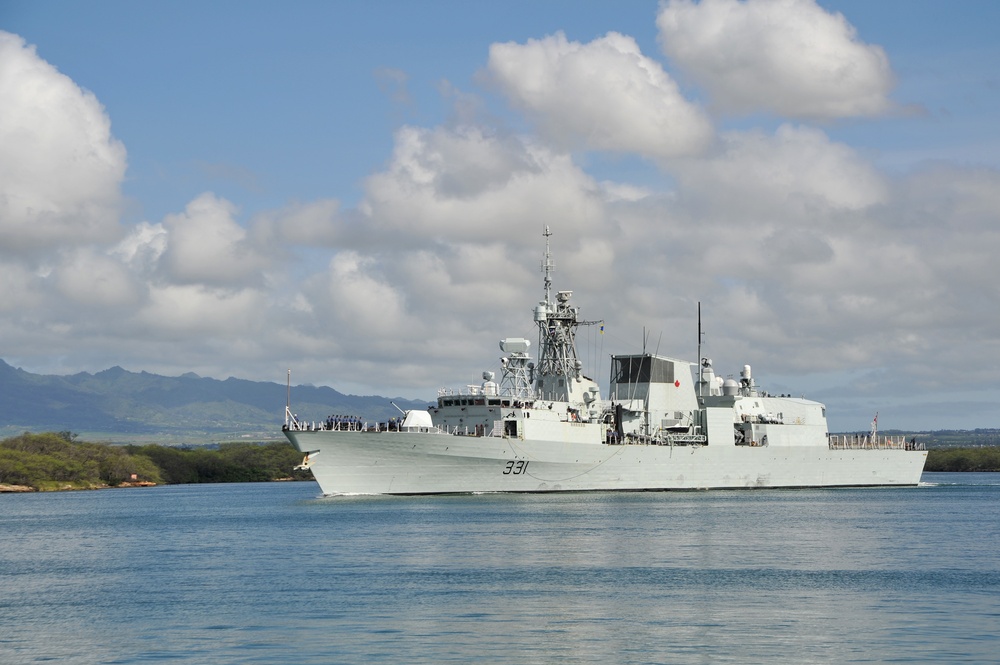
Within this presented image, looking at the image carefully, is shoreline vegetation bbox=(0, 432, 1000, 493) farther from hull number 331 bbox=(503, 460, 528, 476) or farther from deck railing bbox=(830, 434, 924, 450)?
deck railing bbox=(830, 434, 924, 450)

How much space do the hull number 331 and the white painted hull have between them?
0.21 ft

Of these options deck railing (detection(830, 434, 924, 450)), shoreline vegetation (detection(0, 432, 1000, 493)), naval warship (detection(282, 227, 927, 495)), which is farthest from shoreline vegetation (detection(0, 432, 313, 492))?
deck railing (detection(830, 434, 924, 450))

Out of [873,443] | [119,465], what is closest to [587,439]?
[873,443]

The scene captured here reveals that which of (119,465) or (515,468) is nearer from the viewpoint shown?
(515,468)

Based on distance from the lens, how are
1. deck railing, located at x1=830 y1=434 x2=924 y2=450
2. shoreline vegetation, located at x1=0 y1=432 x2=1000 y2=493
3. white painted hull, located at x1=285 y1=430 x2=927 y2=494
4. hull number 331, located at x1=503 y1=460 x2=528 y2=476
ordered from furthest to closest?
shoreline vegetation, located at x1=0 y1=432 x2=1000 y2=493 → deck railing, located at x1=830 y1=434 x2=924 y2=450 → hull number 331, located at x1=503 y1=460 x2=528 y2=476 → white painted hull, located at x1=285 y1=430 x2=927 y2=494

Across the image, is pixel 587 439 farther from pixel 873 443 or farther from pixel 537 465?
pixel 873 443

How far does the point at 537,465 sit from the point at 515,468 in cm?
154

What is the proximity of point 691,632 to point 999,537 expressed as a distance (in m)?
25.7

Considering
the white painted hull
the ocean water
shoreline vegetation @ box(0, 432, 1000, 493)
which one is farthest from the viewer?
shoreline vegetation @ box(0, 432, 1000, 493)

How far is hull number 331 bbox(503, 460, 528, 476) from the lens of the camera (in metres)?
61.8

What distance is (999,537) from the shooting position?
46750 mm

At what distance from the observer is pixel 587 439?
66.8m

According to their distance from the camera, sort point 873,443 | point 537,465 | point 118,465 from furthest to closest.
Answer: point 118,465
point 873,443
point 537,465

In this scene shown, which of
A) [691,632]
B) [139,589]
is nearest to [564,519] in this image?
[139,589]
